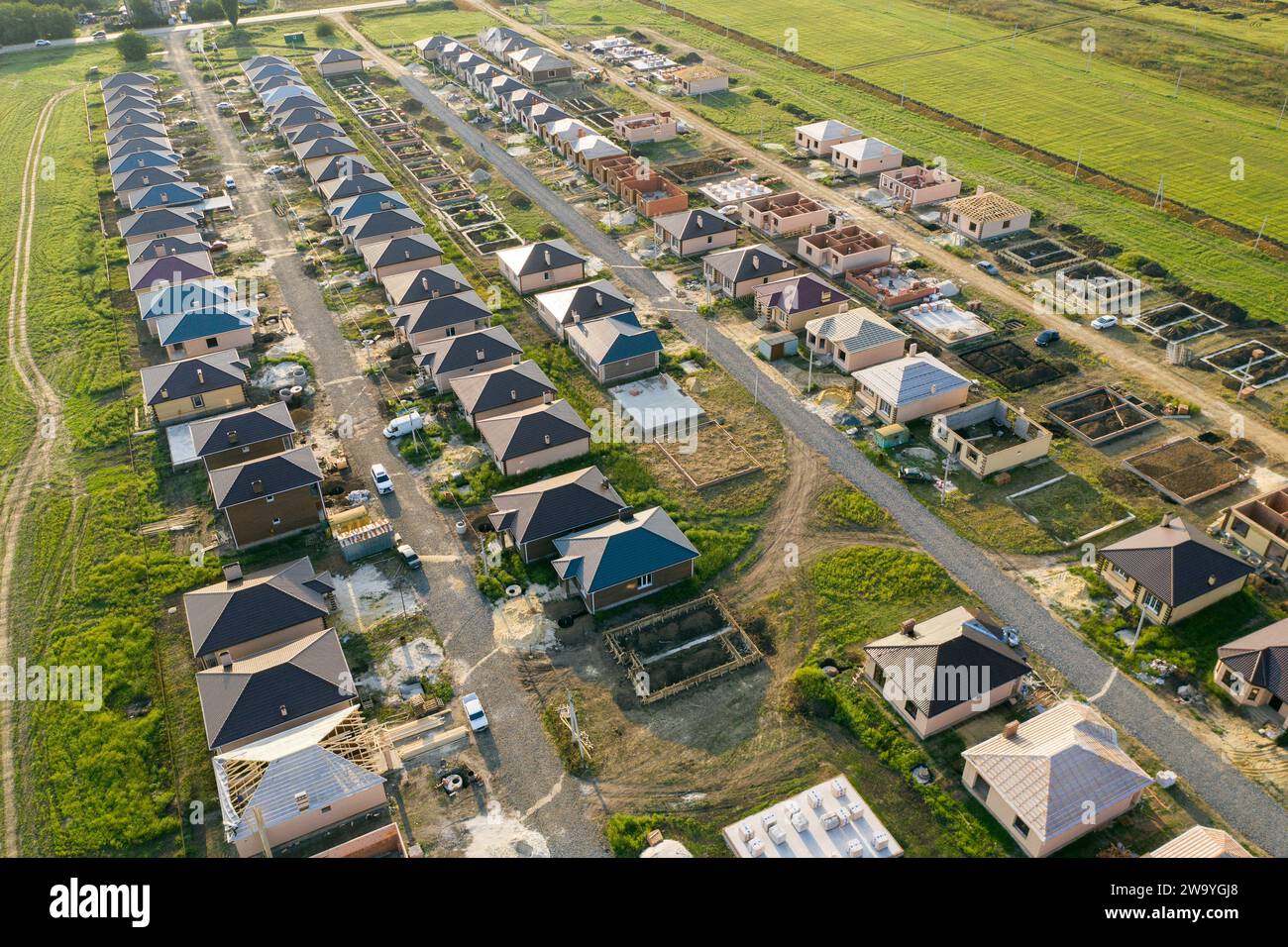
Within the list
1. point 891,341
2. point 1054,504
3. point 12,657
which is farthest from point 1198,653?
point 12,657

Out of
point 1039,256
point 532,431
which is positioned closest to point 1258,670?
point 532,431

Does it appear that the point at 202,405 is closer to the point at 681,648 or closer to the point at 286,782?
the point at 286,782

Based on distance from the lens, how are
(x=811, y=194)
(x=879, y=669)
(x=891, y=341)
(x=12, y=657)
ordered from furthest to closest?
(x=811, y=194), (x=891, y=341), (x=12, y=657), (x=879, y=669)

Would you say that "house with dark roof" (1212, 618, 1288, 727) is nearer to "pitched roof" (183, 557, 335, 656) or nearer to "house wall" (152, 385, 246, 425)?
"pitched roof" (183, 557, 335, 656)

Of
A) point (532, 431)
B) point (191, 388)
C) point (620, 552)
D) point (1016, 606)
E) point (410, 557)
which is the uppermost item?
point (191, 388)

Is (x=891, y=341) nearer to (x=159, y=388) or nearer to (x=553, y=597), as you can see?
(x=553, y=597)

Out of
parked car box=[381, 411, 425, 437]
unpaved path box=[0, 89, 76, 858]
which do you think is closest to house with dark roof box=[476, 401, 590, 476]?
parked car box=[381, 411, 425, 437]

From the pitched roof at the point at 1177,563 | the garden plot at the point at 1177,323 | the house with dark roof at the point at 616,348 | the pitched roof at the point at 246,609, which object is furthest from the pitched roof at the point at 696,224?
the pitched roof at the point at 246,609
